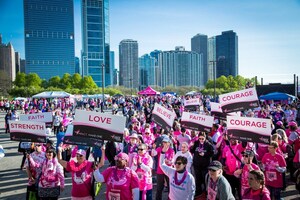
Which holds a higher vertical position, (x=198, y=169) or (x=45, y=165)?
(x=45, y=165)

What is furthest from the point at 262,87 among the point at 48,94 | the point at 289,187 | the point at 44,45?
the point at 44,45

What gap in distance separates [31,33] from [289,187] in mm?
197873

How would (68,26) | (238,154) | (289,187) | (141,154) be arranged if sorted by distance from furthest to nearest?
(68,26) < (289,187) < (238,154) < (141,154)

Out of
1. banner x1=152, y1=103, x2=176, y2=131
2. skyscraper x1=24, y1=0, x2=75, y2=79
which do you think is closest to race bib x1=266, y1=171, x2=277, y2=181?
banner x1=152, y1=103, x2=176, y2=131

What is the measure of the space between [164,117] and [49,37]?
195537 millimetres

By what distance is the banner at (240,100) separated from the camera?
347 inches

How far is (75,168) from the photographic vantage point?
17.5 feet

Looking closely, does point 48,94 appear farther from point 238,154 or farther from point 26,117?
point 238,154

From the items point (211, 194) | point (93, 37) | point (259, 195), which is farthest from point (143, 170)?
point (93, 37)

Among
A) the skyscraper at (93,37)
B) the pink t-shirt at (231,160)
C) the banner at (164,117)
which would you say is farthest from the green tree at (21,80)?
the pink t-shirt at (231,160)

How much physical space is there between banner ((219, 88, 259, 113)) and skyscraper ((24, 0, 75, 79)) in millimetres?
190179

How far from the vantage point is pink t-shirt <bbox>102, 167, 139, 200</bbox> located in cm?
449

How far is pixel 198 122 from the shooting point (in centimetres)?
844

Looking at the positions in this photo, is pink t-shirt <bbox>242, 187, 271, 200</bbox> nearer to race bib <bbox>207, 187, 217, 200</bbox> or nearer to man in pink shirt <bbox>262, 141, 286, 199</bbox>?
race bib <bbox>207, 187, 217, 200</bbox>
